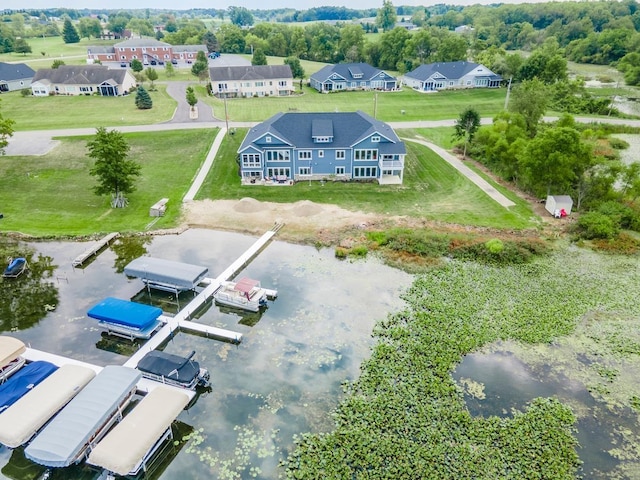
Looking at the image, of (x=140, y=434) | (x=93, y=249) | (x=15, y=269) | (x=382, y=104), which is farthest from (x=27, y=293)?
(x=382, y=104)

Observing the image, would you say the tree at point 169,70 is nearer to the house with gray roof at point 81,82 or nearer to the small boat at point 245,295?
the house with gray roof at point 81,82

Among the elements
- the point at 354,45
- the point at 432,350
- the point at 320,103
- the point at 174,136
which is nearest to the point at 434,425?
the point at 432,350

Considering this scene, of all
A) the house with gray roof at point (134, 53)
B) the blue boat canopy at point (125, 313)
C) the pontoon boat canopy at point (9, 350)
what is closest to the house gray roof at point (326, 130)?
the blue boat canopy at point (125, 313)

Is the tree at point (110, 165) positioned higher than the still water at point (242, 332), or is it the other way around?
the tree at point (110, 165)

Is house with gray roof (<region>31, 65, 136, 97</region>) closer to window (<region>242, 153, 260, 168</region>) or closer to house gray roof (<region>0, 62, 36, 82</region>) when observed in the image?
house gray roof (<region>0, 62, 36, 82</region>)

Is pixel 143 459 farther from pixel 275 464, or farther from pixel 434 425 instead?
pixel 434 425

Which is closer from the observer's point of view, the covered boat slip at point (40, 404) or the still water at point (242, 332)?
the covered boat slip at point (40, 404)
